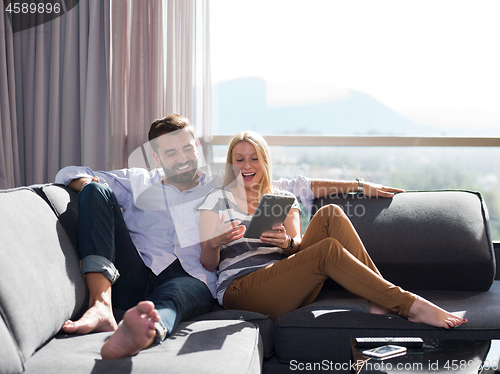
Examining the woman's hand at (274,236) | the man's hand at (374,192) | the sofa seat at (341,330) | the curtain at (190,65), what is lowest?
the sofa seat at (341,330)

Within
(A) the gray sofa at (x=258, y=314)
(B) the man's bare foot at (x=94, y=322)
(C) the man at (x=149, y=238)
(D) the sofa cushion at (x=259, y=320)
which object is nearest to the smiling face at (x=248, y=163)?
(C) the man at (x=149, y=238)

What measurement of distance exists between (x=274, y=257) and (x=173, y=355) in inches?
29.8

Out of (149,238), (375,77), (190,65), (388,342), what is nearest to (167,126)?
(149,238)

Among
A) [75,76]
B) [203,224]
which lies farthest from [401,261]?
[75,76]

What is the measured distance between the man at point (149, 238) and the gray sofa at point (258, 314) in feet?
0.17

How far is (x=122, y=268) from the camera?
156 centimetres

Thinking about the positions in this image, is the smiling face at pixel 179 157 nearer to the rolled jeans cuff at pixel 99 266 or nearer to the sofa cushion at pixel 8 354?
the rolled jeans cuff at pixel 99 266

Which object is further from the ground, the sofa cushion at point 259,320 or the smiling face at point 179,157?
the smiling face at point 179,157

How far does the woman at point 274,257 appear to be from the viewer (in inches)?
59.9

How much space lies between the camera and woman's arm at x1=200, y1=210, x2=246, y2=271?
161 centimetres

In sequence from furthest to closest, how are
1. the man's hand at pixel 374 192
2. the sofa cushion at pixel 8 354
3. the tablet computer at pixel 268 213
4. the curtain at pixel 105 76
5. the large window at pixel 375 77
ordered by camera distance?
the large window at pixel 375 77 → the curtain at pixel 105 76 → the man's hand at pixel 374 192 → the tablet computer at pixel 268 213 → the sofa cushion at pixel 8 354

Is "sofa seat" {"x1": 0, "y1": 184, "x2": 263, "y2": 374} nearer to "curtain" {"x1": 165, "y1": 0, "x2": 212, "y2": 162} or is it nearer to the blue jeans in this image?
the blue jeans

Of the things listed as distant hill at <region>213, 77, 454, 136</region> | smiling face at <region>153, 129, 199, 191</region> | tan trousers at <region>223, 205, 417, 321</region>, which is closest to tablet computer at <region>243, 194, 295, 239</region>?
tan trousers at <region>223, 205, 417, 321</region>

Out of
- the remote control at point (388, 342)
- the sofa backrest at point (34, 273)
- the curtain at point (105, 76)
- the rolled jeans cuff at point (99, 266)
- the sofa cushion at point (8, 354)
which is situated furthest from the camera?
the curtain at point (105, 76)
